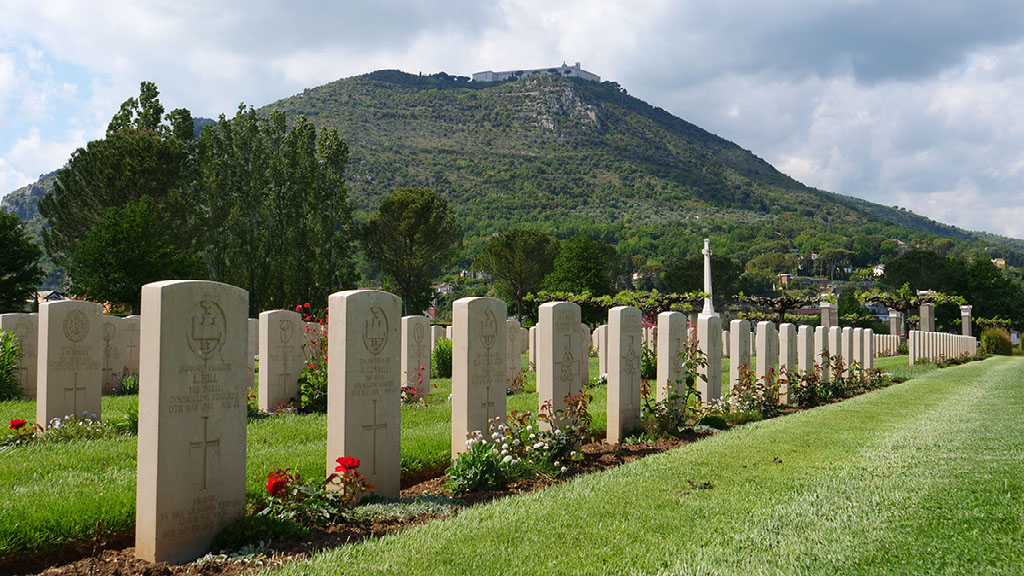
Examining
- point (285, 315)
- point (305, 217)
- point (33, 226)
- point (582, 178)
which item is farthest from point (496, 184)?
point (285, 315)

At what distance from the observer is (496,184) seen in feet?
384

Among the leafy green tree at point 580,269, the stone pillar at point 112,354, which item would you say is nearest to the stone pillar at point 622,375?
the stone pillar at point 112,354

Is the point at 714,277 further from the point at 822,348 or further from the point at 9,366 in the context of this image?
the point at 9,366

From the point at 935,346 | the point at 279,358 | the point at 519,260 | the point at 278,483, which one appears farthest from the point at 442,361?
the point at 519,260

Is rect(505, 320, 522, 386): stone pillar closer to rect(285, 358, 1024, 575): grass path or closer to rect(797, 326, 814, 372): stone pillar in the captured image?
rect(797, 326, 814, 372): stone pillar

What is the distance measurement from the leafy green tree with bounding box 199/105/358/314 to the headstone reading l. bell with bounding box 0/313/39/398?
24116 mm

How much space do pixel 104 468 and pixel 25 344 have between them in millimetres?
9029

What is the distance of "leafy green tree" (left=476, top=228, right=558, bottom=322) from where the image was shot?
64188 millimetres

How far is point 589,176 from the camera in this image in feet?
425

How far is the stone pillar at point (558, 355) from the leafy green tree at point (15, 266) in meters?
28.3

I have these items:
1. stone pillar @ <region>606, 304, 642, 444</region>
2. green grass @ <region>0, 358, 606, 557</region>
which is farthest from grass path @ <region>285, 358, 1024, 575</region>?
green grass @ <region>0, 358, 606, 557</region>

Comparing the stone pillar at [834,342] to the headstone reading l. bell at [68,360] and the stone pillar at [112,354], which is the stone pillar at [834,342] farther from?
the stone pillar at [112,354]

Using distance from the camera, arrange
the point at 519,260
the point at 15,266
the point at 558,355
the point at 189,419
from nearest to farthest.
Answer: the point at 189,419 < the point at 558,355 < the point at 15,266 < the point at 519,260

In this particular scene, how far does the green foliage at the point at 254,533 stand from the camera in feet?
15.9
